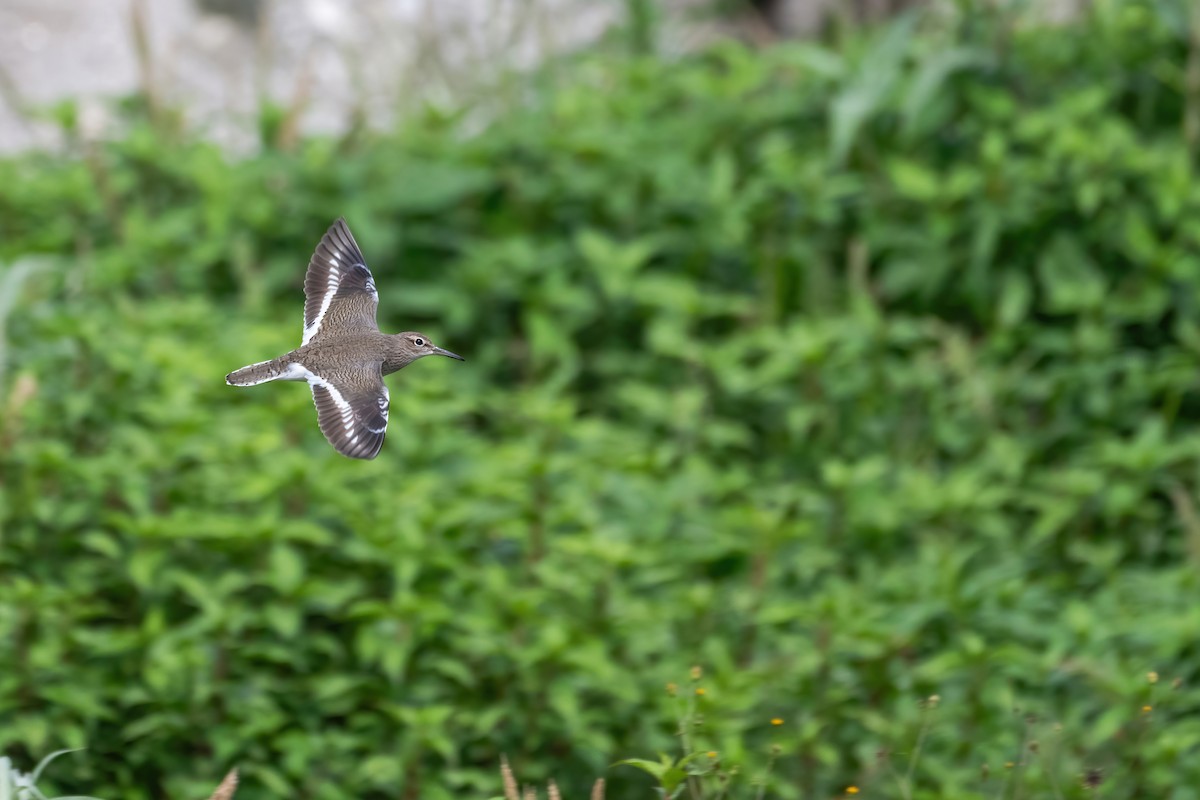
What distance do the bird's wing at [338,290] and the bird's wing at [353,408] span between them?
0.12 m

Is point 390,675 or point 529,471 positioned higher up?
point 529,471

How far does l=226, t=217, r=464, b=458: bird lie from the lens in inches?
75.4

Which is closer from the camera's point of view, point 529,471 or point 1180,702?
Answer: point 1180,702

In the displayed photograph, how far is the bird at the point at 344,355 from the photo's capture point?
1916mm

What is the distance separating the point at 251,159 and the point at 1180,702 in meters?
3.49

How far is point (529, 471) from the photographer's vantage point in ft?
12.9

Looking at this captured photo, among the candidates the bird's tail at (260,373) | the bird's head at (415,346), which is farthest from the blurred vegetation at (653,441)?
the bird's tail at (260,373)

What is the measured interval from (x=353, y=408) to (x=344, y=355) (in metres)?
0.16

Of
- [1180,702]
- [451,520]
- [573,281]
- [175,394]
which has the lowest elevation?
[1180,702]

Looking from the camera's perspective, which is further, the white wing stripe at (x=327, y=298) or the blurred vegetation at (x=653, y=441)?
the blurred vegetation at (x=653, y=441)

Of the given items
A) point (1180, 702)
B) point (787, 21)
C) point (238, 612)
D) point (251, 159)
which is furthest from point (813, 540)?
point (787, 21)

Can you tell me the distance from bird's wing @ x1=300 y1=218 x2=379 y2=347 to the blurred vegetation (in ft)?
3.14

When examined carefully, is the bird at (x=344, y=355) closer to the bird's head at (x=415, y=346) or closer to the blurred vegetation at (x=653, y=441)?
the bird's head at (x=415, y=346)

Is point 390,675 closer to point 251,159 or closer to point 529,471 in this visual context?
point 529,471
